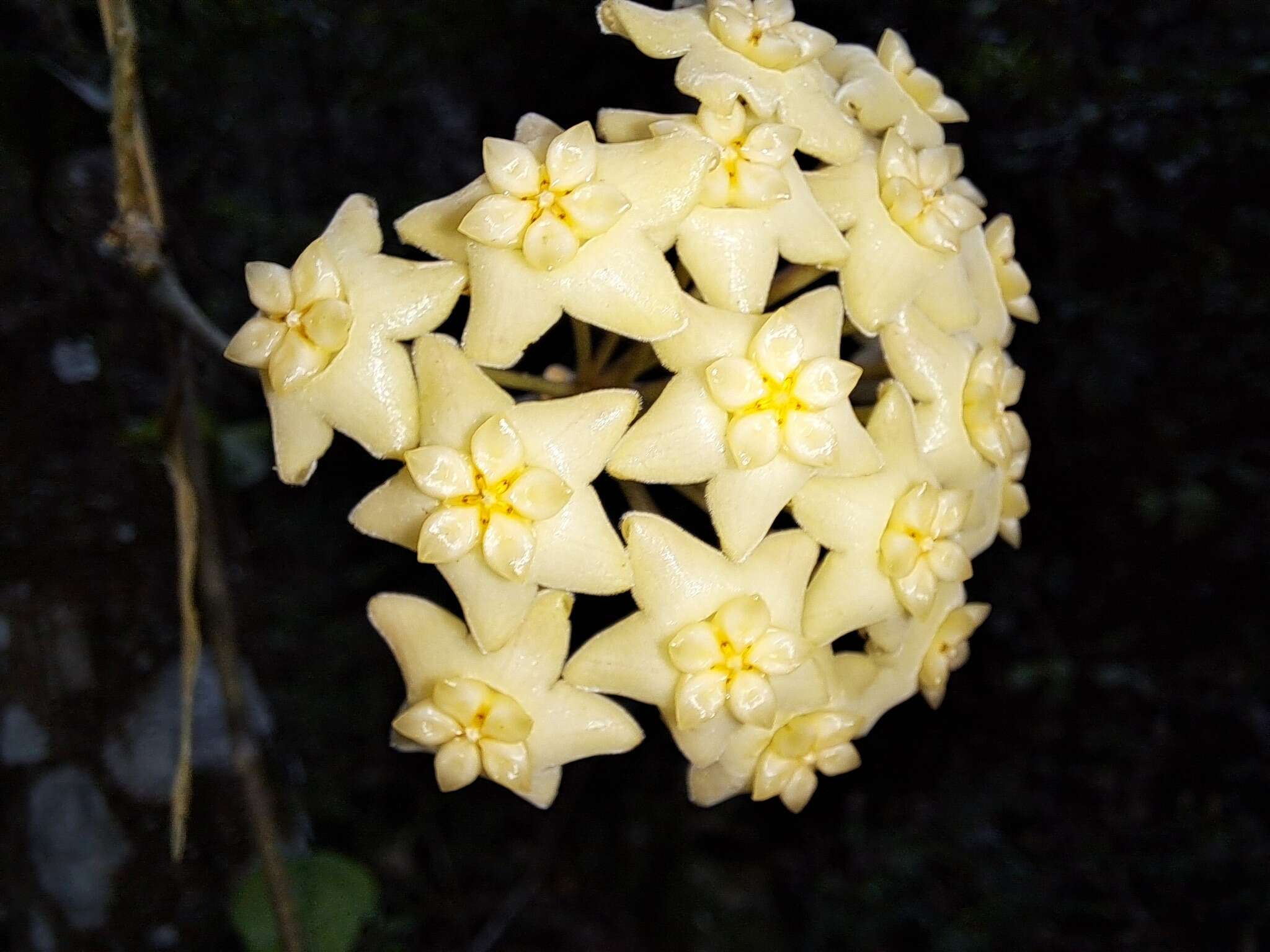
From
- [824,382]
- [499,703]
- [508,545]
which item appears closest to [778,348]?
[824,382]

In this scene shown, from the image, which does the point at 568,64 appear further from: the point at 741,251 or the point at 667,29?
the point at 741,251

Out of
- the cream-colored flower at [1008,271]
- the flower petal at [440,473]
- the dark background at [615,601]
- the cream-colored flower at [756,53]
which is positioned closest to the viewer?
the flower petal at [440,473]

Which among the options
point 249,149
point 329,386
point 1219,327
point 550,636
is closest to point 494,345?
point 329,386

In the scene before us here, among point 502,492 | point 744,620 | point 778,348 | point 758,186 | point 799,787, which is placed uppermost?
point 758,186

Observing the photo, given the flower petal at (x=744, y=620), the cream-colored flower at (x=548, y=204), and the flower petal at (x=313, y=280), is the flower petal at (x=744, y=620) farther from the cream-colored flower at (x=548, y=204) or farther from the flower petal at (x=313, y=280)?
the flower petal at (x=313, y=280)

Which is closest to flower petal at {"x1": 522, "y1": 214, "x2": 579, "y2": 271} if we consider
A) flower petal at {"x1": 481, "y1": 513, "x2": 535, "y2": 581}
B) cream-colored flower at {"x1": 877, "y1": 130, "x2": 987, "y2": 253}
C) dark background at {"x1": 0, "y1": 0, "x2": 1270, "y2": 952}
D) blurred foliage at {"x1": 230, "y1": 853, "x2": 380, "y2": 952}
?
flower petal at {"x1": 481, "y1": 513, "x2": 535, "y2": 581}

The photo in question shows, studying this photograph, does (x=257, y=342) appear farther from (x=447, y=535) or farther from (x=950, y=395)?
(x=950, y=395)

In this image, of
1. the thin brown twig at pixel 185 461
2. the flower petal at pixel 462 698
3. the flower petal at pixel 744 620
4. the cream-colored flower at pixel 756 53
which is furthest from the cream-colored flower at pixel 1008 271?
the thin brown twig at pixel 185 461

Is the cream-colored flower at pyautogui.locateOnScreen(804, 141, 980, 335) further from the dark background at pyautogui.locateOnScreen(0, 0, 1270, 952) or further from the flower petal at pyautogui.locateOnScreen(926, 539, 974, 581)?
the dark background at pyautogui.locateOnScreen(0, 0, 1270, 952)
